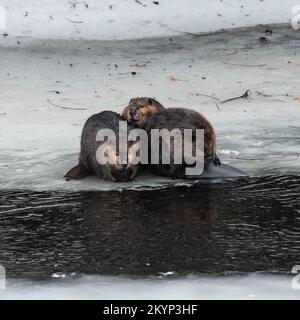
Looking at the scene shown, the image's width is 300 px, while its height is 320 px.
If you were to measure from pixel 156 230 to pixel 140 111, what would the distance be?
1.98 meters

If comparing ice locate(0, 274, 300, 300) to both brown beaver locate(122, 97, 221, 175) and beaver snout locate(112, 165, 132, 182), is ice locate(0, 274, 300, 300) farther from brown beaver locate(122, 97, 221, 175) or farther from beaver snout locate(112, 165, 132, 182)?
brown beaver locate(122, 97, 221, 175)

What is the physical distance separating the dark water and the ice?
0.46 feet

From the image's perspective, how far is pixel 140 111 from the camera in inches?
307

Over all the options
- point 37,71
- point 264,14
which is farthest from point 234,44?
point 37,71

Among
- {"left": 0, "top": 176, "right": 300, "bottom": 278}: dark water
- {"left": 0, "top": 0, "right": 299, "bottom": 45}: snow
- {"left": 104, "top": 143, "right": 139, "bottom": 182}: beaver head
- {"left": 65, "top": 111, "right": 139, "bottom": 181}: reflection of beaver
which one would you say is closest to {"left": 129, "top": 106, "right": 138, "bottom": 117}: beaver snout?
{"left": 65, "top": 111, "right": 139, "bottom": 181}: reflection of beaver

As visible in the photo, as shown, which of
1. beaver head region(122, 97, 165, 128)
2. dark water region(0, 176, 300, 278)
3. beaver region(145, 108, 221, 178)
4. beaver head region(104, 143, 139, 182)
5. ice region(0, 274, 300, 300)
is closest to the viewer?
ice region(0, 274, 300, 300)

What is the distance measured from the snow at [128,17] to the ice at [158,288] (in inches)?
325

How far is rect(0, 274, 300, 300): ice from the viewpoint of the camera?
480 cm

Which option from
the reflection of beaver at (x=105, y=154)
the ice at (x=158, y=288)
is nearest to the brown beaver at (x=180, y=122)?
the reflection of beaver at (x=105, y=154)

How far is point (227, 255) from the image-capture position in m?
5.48

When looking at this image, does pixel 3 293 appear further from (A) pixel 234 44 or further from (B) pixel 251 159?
(A) pixel 234 44

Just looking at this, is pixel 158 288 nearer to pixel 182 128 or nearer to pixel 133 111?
pixel 182 128

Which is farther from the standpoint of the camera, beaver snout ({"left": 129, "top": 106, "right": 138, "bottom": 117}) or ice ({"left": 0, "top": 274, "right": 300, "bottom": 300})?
beaver snout ({"left": 129, "top": 106, "right": 138, "bottom": 117})
